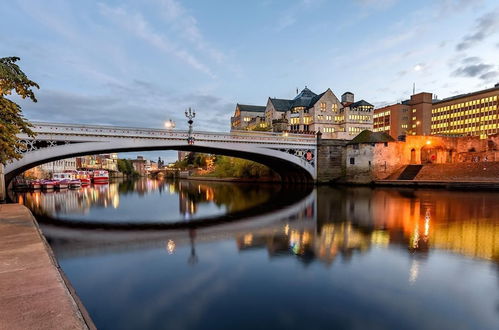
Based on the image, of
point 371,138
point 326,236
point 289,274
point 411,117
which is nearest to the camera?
point 289,274

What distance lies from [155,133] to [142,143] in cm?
208

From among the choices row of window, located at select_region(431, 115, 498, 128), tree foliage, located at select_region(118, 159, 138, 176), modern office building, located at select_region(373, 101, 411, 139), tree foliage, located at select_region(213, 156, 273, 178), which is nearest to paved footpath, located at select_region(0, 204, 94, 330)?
tree foliage, located at select_region(213, 156, 273, 178)

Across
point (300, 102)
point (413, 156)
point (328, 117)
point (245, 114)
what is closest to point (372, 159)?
point (413, 156)

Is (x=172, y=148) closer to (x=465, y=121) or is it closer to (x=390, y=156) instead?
(x=390, y=156)

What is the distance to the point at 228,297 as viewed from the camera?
6.65 meters

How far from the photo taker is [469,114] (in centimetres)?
10812

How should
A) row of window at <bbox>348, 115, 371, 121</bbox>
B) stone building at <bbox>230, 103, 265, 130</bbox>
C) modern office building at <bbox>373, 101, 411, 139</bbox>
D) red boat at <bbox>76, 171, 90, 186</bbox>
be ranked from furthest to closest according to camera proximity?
modern office building at <bbox>373, 101, 411, 139</bbox>, stone building at <bbox>230, 103, 265, 130</bbox>, row of window at <bbox>348, 115, 371, 121</bbox>, red boat at <bbox>76, 171, 90, 186</bbox>

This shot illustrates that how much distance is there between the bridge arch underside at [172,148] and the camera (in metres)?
25.9

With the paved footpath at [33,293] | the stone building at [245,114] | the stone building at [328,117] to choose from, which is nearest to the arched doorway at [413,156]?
the stone building at [328,117]

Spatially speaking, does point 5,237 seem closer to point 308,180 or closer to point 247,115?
point 308,180

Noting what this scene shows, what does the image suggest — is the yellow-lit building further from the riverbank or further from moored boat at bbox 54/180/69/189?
moored boat at bbox 54/180/69/189

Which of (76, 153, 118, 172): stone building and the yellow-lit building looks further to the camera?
(76, 153, 118, 172): stone building

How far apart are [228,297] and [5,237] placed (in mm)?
6569

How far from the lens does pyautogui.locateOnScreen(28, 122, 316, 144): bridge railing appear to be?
88.8 feet
